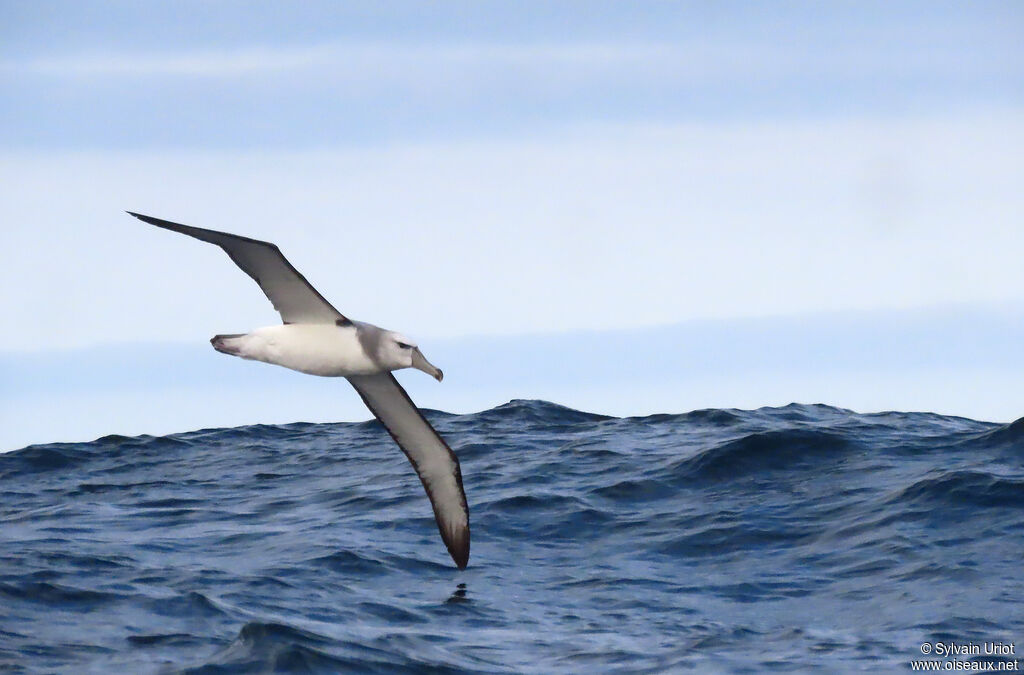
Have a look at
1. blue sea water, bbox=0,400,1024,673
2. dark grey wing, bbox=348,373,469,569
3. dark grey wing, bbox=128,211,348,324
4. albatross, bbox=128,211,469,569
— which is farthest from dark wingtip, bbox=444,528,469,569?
dark grey wing, bbox=128,211,348,324

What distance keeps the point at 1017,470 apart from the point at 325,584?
1034cm

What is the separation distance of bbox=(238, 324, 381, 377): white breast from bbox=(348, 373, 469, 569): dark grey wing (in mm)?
1658

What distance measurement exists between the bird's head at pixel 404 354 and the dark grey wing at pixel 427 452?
1.83 m

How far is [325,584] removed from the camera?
16.4 m

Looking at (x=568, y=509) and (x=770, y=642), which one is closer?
(x=770, y=642)

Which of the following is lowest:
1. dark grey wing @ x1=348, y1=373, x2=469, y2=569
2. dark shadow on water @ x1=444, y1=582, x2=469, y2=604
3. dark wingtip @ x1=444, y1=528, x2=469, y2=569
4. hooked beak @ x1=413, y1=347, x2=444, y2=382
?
dark shadow on water @ x1=444, y1=582, x2=469, y2=604

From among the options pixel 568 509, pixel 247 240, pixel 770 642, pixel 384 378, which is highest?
pixel 247 240

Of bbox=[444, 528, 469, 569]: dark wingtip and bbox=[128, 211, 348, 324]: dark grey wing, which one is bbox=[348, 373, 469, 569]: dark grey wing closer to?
bbox=[444, 528, 469, 569]: dark wingtip

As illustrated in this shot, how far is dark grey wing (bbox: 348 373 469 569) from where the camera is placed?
1597 centimetres

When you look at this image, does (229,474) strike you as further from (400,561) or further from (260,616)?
(260,616)

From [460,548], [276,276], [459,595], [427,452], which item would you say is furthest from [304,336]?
[460,548]

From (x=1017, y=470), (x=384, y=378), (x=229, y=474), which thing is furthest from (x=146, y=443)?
(x=1017, y=470)

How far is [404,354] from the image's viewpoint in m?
13.7

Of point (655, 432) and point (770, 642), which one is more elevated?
point (655, 432)
